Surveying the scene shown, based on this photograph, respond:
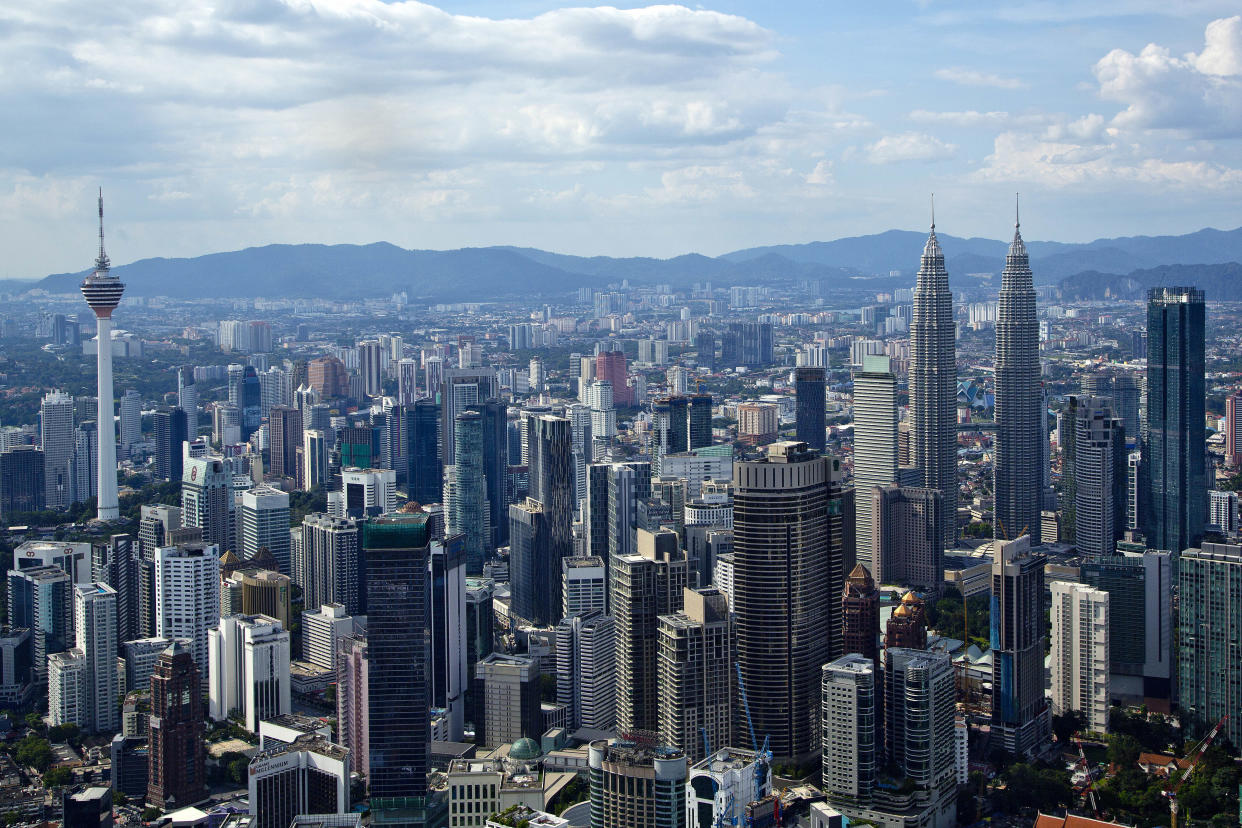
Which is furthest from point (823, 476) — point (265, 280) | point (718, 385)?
Answer: point (265, 280)

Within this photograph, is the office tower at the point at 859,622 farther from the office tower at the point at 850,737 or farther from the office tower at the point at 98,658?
the office tower at the point at 98,658

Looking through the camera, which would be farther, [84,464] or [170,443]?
[170,443]

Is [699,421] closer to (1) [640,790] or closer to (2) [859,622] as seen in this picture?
(2) [859,622]

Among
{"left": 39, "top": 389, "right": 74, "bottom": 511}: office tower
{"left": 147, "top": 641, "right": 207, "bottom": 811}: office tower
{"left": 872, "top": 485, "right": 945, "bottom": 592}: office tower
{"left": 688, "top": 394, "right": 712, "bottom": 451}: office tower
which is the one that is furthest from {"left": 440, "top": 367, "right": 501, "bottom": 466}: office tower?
{"left": 147, "top": 641, "right": 207, "bottom": 811}: office tower

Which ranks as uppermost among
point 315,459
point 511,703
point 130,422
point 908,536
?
point 130,422

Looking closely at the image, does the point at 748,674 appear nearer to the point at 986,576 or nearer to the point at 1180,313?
the point at 986,576

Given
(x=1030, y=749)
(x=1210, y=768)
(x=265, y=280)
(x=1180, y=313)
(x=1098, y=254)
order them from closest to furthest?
1. (x=1210, y=768)
2. (x=1030, y=749)
3. (x=1180, y=313)
4. (x=1098, y=254)
5. (x=265, y=280)

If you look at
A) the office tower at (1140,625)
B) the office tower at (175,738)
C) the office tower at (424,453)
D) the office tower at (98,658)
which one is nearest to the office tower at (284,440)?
the office tower at (424,453)

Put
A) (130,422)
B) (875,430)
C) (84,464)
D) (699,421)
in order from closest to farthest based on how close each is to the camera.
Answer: (875,430) → (699,421) → (84,464) → (130,422)

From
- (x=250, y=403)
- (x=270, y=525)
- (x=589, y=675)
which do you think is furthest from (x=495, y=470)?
(x=250, y=403)
